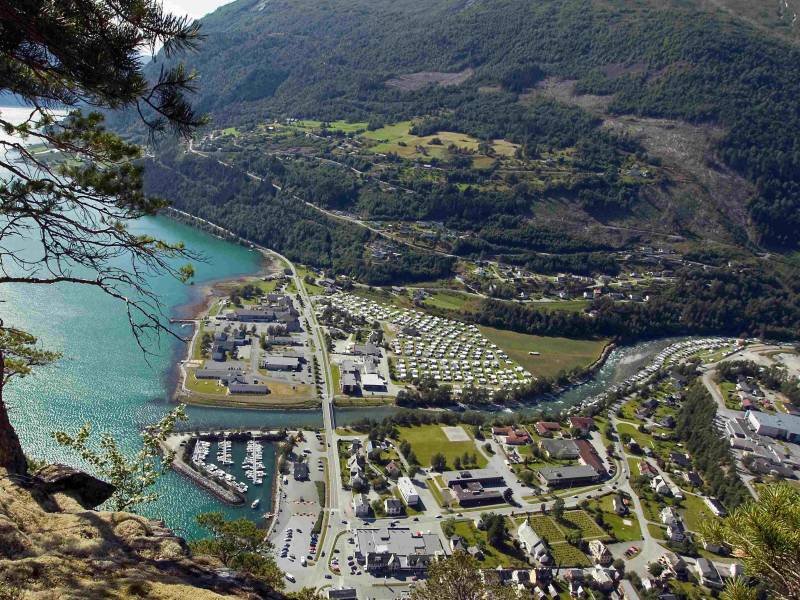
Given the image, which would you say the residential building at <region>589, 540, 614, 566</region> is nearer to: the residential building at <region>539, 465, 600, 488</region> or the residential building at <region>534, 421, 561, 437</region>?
the residential building at <region>539, 465, 600, 488</region>

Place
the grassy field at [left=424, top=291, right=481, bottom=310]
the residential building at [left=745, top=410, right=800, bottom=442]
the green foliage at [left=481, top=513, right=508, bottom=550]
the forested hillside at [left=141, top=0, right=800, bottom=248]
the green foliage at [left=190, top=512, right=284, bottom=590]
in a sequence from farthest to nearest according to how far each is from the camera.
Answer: the forested hillside at [left=141, top=0, right=800, bottom=248]
the grassy field at [left=424, top=291, right=481, bottom=310]
the residential building at [left=745, top=410, right=800, bottom=442]
the green foliage at [left=481, top=513, right=508, bottom=550]
the green foliage at [left=190, top=512, right=284, bottom=590]

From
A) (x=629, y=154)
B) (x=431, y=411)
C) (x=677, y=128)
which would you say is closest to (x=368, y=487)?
(x=431, y=411)

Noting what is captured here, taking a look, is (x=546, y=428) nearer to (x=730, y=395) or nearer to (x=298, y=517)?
(x=298, y=517)

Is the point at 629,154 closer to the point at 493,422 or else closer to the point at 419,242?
the point at 419,242

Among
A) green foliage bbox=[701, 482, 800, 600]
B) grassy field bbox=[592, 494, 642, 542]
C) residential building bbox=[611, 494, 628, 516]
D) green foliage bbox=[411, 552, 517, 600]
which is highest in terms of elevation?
green foliage bbox=[701, 482, 800, 600]

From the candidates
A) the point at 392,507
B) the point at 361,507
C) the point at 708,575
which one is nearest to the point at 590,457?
the point at 708,575

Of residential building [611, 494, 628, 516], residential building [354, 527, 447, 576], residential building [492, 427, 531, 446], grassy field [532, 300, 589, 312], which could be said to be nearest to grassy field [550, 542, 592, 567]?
residential building [611, 494, 628, 516]

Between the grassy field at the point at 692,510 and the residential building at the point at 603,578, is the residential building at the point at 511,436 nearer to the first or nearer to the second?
the grassy field at the point at 692,510
